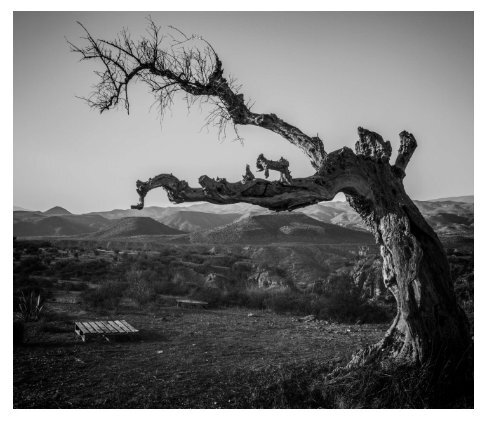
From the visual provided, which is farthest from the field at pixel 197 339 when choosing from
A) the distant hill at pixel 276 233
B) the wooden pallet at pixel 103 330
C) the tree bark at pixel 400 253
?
the distant hill at pixel 276 233

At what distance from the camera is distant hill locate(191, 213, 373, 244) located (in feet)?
145

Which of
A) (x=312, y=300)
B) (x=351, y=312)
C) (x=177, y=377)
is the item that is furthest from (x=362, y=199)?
(x=312, y=300)

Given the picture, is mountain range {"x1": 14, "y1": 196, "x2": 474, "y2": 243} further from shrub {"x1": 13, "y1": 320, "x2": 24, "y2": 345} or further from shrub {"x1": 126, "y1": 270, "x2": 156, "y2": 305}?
shrub {"x1": 13, "y1": 320, "x2": 24, "y2": 345}

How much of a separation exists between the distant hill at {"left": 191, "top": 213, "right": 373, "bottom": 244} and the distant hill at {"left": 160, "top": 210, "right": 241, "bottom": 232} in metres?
20.8

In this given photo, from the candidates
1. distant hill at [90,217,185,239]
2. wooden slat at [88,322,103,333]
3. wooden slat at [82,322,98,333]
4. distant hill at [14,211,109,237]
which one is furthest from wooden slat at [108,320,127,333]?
distant hill at [14,211,109,237]

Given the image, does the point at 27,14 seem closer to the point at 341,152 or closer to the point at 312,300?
the point at 341,152

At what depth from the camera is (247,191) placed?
14.8ft

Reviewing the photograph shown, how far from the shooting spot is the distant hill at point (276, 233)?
145ft

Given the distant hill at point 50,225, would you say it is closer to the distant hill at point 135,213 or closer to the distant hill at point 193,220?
the distant hill at point 135,213

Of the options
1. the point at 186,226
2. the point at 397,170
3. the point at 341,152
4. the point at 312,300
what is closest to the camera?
the point at 341,152

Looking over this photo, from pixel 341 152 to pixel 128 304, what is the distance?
33.8 ft

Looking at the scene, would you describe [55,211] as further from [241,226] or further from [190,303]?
[190,303]

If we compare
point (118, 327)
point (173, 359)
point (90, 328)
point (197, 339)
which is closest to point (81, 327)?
point (90, 328)
